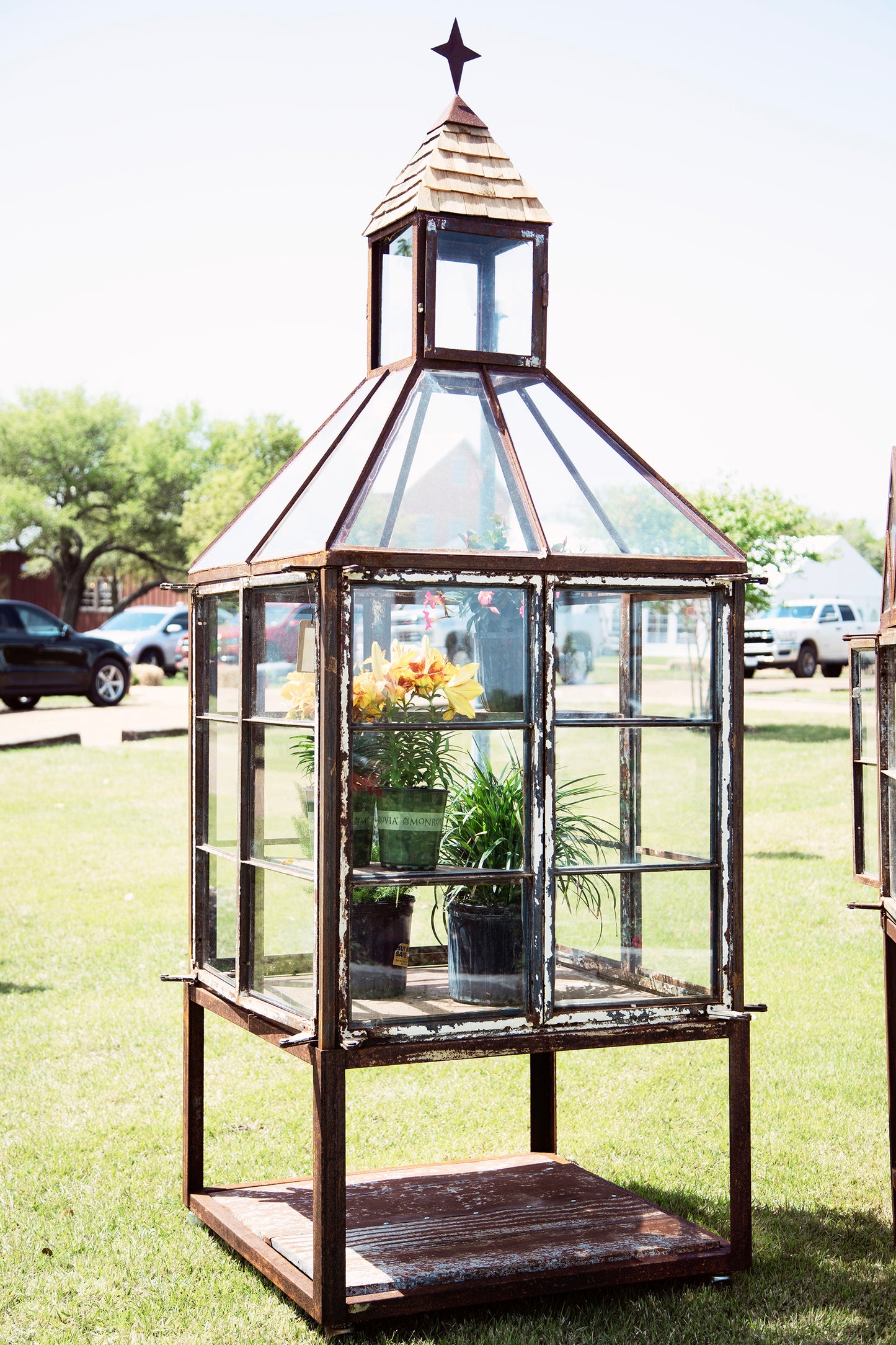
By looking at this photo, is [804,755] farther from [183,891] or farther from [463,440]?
[463,440]

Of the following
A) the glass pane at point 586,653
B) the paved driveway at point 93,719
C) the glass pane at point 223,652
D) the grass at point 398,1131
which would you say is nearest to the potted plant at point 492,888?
the glass pane at point 586,653

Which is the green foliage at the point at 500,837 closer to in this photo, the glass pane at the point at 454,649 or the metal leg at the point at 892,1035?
the glass pane at the point at 454,649

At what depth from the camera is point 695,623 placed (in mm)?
4184

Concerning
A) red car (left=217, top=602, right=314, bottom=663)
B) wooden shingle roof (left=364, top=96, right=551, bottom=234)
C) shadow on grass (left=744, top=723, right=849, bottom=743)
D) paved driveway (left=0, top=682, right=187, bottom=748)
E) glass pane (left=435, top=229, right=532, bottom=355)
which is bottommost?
shadow on grass (left=744, top=723, right=849, bottom=743)

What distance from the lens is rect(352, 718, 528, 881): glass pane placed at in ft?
12.2

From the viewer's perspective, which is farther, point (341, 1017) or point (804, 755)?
point (804, 755)

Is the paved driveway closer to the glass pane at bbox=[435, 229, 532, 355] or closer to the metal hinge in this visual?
the glass pane at bbox=[435, 229, 532, 355]

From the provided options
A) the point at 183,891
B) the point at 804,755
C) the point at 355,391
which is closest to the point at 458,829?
the point at 355,391

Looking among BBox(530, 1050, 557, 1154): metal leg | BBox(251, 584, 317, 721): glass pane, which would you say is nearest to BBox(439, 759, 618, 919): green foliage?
BBox(251, 584, 317, 721): glass pane

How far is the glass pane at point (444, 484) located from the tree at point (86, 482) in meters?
37.4

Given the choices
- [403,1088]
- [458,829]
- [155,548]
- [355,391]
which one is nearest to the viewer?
[458,829]

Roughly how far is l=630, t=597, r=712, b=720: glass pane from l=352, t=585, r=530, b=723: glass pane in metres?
0.54

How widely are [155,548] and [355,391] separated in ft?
128

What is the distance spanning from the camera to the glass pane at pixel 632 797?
3973mm
